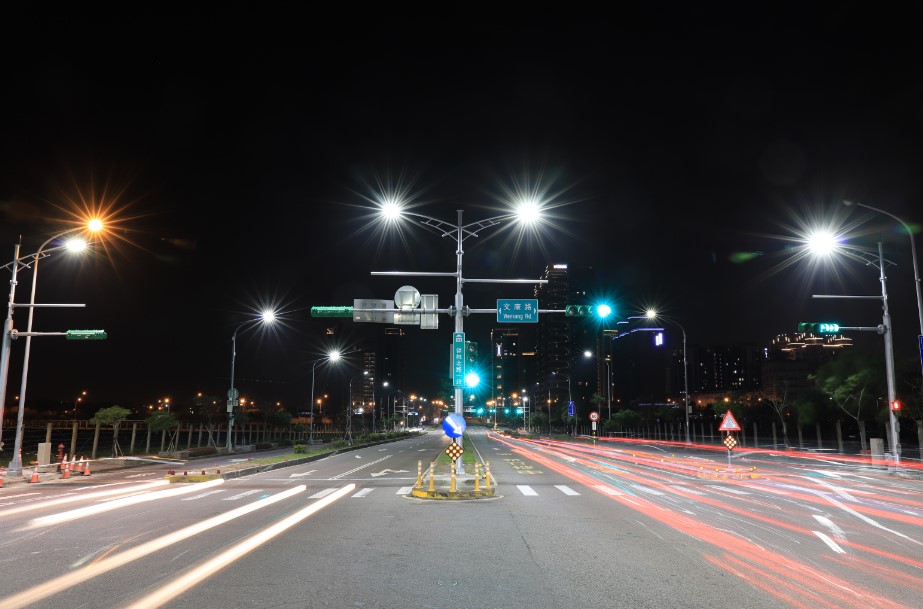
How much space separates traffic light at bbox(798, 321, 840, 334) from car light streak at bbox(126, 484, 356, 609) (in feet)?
75.6

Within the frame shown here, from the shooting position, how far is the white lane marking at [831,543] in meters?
10.5

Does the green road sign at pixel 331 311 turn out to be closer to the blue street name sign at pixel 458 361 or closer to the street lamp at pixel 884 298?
the blue street name sign at pixel 458 361

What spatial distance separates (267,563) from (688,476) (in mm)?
22976

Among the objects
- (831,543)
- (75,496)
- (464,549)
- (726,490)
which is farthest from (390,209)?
(831,543)

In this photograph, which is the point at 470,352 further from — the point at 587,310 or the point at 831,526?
the point at 831,526

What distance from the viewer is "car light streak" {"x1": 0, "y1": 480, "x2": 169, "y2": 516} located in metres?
16.2

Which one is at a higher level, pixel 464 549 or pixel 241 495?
pixel 464 549

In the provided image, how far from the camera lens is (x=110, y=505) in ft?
56.3

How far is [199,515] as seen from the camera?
A: 14852mm

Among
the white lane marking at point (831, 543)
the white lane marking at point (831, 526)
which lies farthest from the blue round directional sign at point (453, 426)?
the white lane marking at point (831, 543)

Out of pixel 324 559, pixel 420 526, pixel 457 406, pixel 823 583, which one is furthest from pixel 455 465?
pixel 823 583

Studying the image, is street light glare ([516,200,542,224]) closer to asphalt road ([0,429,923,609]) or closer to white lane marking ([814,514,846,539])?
asphalt road ([0,429,923,609])

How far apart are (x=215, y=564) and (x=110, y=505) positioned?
9.71 meters

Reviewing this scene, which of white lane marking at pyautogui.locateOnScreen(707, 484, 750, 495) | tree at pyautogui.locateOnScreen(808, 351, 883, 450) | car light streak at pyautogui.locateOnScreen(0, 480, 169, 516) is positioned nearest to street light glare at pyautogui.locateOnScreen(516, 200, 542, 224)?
white lane marking at pyautogui.locateOnScreen(707, 484, 750, 495)
